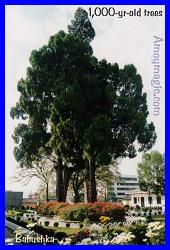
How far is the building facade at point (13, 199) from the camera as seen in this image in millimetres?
11203

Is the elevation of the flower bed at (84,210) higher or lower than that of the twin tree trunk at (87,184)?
lower

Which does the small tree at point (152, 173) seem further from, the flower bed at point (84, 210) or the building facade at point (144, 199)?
the flower bed at point (84, 210)

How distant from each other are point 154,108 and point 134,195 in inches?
72.0

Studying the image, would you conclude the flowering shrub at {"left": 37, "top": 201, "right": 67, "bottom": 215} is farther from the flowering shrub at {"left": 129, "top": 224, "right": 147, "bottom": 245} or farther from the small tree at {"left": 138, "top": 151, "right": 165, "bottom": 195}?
the small tree at {"left": 138, "top": 151, "right": 165, "bottom": 195}

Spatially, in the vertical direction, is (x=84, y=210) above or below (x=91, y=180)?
below

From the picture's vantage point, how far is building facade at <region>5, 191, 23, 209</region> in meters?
11.2

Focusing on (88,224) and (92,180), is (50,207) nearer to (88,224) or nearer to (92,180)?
(88,224)

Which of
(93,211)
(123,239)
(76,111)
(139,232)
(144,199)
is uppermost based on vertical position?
(76,111)

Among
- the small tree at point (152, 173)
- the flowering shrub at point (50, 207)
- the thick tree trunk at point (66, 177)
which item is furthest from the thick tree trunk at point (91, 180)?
the small tree at point (152, 173)

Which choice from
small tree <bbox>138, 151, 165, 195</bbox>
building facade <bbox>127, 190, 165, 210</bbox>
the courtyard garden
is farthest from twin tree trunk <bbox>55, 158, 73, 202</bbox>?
small tree <bbox>138, 151, 165, 195</bbox>

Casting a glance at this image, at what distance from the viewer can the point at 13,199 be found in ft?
37.2

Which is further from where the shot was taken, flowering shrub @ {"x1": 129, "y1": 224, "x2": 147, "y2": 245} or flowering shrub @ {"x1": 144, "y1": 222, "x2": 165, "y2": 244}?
flowering shrub @ {"x1": 129, "y1": 224, "x2": 147, "y2": 245}

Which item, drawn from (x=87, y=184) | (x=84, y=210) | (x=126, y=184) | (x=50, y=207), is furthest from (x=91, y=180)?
(x=50, y=207)
